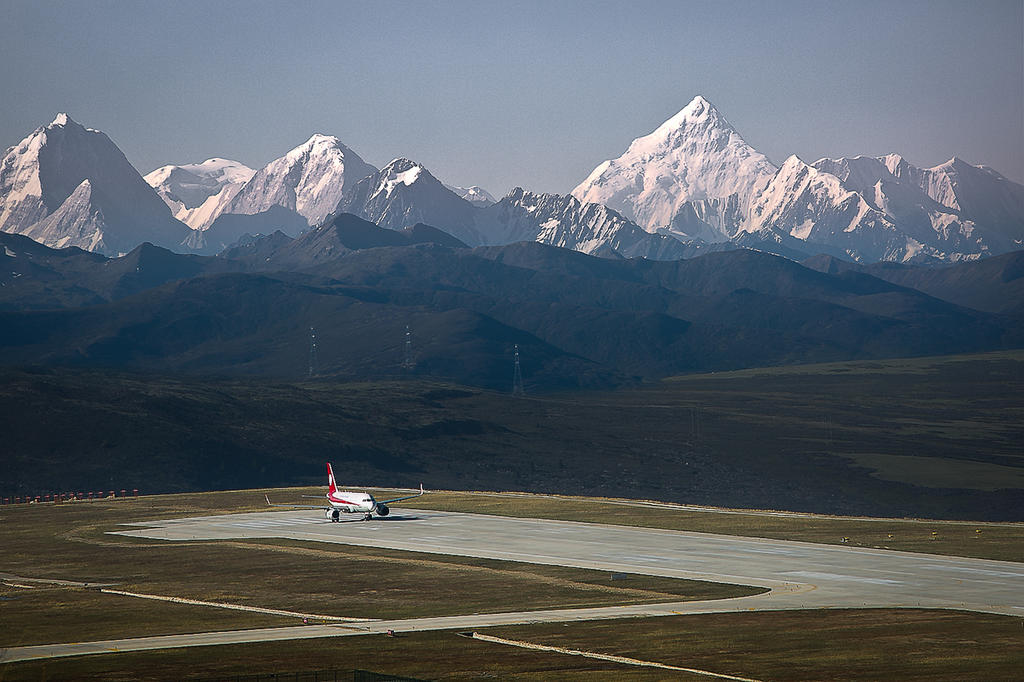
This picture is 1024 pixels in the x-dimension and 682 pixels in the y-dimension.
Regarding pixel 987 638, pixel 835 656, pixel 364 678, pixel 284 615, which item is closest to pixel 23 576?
pixel 284 615

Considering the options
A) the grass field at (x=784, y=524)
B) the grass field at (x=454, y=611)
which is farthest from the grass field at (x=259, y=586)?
the grass field at (x=784, y=524)

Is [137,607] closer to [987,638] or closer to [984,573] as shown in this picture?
[987,638]

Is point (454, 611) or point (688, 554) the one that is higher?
point (688, 554)

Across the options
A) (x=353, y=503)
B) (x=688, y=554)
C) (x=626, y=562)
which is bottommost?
(x=626, y=562)

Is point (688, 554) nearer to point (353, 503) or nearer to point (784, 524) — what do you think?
point (784, 524)

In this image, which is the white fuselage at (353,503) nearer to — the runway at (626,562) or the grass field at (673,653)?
the runway at (626,562)

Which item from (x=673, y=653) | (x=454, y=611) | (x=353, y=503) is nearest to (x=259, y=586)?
(x=454, y=611)
